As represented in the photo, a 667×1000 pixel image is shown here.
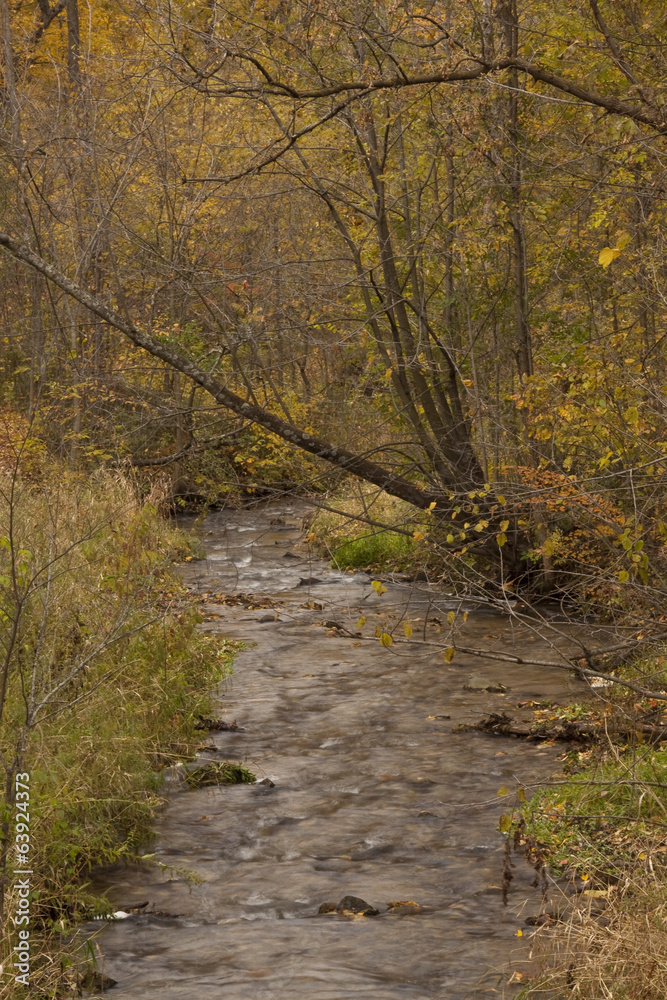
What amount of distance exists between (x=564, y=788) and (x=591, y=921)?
219cm

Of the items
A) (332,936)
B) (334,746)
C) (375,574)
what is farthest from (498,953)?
(375,574)

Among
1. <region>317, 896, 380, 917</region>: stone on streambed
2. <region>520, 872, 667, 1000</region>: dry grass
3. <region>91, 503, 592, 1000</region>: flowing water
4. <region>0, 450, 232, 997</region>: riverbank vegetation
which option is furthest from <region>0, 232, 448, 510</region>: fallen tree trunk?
<region>520, 872, 667, 1000</region>: dry grass

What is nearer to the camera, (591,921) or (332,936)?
Answer: (591,921)

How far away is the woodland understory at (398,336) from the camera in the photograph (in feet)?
19.6

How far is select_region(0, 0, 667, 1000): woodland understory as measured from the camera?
19.6 feet

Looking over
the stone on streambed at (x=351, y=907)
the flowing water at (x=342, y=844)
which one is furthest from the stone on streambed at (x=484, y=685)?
the stone on streambed at (x=351, y=907)

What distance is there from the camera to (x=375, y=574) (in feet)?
50.3

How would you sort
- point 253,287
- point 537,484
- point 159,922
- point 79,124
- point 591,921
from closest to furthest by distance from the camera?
point 591,921 < point 159,922 < point 537,484 < point 253,287 < point 79,124

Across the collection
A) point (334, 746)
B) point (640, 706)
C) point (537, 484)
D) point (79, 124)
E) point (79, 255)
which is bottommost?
point (334, 746)

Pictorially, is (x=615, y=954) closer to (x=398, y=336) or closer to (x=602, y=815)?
(x=602, y=815)

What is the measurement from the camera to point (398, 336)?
1191cm

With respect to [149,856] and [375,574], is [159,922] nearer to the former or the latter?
[149,856]

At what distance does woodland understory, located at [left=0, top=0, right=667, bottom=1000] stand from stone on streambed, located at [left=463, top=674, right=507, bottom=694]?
960mm

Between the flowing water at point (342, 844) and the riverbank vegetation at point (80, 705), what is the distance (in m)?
0.27
